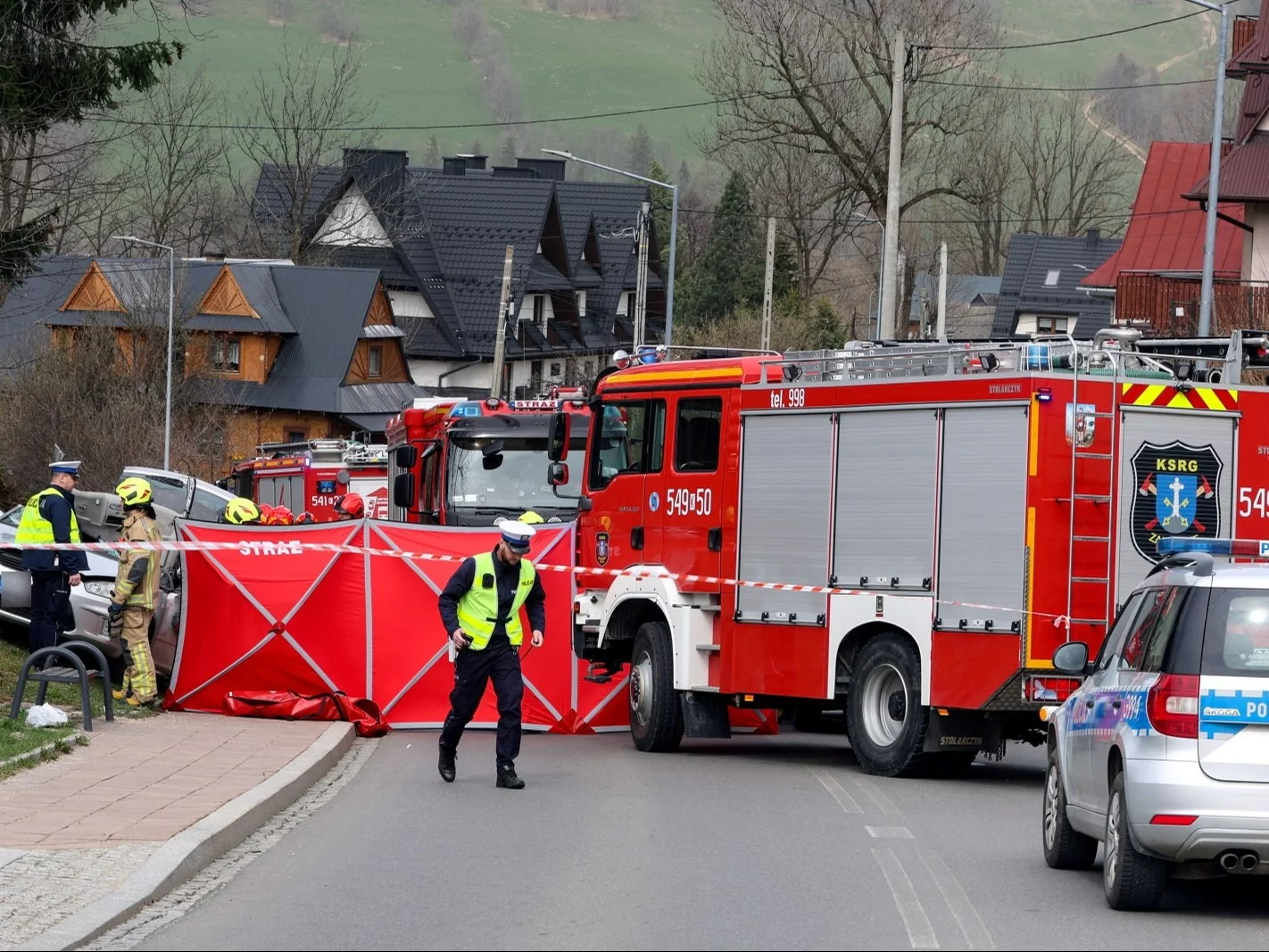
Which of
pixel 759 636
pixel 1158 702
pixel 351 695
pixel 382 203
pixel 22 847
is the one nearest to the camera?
pixel 1158 702

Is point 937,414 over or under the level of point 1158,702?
over

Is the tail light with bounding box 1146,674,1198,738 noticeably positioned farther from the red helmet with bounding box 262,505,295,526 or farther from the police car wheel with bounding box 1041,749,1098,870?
the red helmet with bounding box 262,505,295,526

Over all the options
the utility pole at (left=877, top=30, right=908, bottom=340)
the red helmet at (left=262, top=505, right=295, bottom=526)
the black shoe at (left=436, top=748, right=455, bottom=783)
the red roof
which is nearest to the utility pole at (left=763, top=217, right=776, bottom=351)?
the red roof

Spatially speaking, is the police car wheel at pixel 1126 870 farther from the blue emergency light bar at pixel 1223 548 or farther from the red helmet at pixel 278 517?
the red helmet at pixel 278 517

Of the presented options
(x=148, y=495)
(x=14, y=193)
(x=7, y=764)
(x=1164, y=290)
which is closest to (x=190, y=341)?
(x=1164, y=290)

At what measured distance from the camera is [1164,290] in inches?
1708

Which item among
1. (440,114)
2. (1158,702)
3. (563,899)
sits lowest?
(563,899)

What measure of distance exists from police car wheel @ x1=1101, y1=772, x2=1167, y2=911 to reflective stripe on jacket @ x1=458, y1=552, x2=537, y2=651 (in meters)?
5.63

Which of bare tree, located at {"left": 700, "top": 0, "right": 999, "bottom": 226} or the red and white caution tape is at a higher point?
bare tree, located at {"left": 700, "top": 0, "right": 999, "bottom": 226}

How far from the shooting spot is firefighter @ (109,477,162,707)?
1708 centimetres

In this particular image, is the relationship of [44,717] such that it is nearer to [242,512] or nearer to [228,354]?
[242,512]

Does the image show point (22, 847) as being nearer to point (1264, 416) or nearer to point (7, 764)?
point (7, 764)

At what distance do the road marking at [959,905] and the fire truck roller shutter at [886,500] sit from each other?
373cm

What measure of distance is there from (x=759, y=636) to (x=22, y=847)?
272 inches
